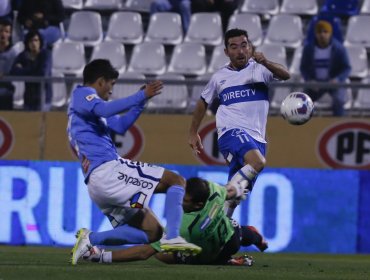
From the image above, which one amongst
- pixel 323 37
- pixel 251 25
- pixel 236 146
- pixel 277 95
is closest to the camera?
pixel 236 146

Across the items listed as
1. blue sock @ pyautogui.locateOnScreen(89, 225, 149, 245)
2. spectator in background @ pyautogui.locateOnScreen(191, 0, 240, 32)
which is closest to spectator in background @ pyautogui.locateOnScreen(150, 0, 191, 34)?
spectator in background @ pyautogui.locateOnScreen(191, 0, 240, 32)

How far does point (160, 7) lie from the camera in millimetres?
19719

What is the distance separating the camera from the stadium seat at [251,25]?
62.0 ft

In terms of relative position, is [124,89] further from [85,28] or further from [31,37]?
[85,28]

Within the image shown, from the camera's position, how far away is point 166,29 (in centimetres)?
1936

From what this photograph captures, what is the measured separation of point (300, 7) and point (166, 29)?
222cm

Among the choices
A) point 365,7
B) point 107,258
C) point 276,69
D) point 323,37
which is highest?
point 365,7

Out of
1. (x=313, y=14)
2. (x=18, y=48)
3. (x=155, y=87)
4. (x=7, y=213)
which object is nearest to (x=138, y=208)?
(x=155, y=87)

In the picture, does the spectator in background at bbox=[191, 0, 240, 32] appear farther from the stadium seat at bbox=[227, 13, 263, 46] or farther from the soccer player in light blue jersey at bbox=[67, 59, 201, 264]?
the soccer player in light blue jersey at bbox=[67, 59, 201, 264]

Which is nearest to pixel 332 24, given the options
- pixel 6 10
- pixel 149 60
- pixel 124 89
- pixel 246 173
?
pixel 149 60

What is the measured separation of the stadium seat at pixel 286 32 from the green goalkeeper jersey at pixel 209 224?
8247 millimetres

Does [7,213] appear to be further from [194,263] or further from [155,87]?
[155,87]

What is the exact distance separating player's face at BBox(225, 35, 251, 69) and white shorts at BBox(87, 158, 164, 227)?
2168mm

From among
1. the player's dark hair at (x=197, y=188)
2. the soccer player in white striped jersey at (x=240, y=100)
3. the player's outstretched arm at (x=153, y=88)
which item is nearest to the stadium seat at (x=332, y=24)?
the soccer player in white striped jersey at (x=240, y=100)
